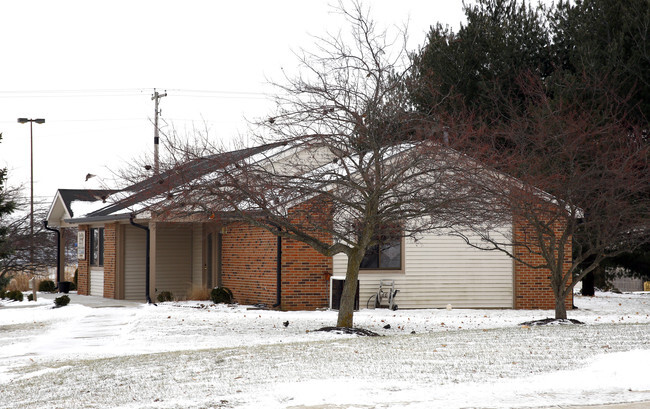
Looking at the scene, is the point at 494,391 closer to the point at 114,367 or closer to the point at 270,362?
the point at 270,362

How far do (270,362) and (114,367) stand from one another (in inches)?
81.5

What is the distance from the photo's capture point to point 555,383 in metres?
7.88

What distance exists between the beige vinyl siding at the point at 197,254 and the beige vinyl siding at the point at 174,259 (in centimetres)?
16

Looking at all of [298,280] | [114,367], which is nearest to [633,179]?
[298,280]

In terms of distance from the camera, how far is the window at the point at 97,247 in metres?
25.2

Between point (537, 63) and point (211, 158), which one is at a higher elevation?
point (537, 63)

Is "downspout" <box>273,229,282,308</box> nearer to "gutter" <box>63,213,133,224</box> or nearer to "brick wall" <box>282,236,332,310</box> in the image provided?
"brick wall" <box>282,236,332,310</box>

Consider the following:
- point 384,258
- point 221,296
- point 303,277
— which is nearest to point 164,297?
point 221,296

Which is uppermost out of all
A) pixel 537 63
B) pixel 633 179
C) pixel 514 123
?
pixel 537 63

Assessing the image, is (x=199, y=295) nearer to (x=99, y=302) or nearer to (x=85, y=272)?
(x=99, y=302)

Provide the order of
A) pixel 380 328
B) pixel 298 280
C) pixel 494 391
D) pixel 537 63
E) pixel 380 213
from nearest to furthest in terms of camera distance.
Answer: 1. pixel 494 391
2. pixel 380 213
3. pixel 380 328
4. pixel 298 280
5. pixel 537 63

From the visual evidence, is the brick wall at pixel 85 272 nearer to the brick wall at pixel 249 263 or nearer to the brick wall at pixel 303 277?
the brick wall at pixel 249 263

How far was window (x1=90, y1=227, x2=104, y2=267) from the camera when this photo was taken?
2525 centimetres

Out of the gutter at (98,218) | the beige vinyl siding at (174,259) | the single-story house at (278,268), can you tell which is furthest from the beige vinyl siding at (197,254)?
the gutter at (98,218)
